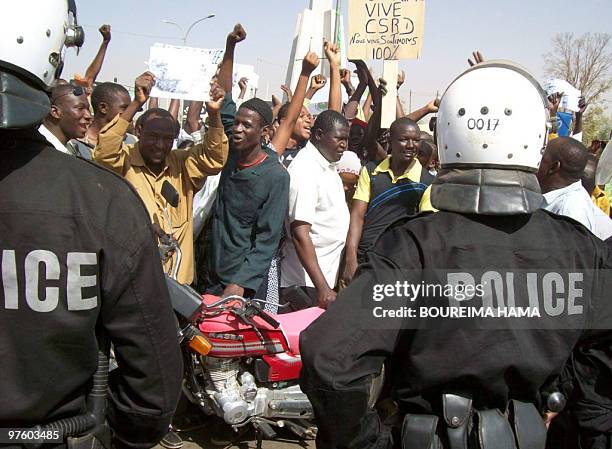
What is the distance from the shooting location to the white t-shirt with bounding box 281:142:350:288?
14.2 ft

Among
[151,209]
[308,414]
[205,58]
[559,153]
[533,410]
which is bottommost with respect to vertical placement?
[308,414]

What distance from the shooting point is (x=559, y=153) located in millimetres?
4078

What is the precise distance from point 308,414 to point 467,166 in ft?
7.46

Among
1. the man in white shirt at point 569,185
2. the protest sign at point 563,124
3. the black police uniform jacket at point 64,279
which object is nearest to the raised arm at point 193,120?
the man in white shirt at point 569,185

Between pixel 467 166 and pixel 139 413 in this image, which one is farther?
pixel 467 166

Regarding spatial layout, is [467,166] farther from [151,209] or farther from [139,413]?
[151,209]

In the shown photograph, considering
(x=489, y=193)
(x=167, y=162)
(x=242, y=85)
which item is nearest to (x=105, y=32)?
(x=242, y=85)

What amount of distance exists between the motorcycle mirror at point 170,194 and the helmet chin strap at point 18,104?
245 cm

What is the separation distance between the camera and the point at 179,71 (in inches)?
256

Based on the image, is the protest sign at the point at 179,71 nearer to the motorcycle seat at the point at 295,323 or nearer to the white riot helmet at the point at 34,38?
the motorcycle seat at the point at 295,323

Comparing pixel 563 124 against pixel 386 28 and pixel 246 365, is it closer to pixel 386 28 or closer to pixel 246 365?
pixel 386 28

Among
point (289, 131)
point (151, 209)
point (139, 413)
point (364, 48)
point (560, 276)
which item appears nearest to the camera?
point (139, 413)

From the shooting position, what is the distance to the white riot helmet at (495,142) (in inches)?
72.2

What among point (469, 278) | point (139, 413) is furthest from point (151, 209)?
point (469, 278)
